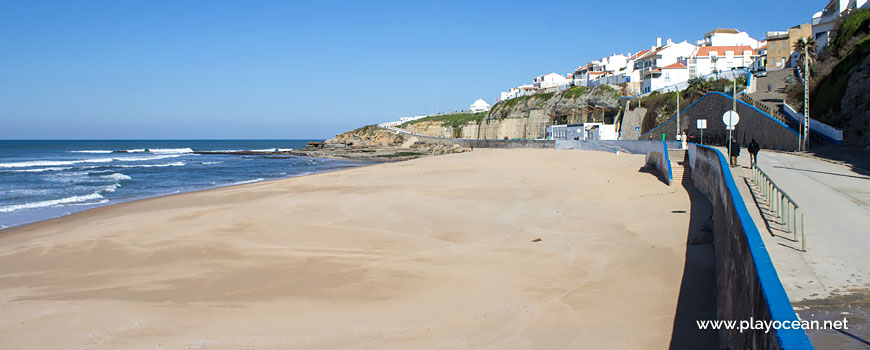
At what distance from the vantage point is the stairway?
18281 mm

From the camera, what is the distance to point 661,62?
66438 millimetres

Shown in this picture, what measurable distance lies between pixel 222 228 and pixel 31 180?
1108 inches

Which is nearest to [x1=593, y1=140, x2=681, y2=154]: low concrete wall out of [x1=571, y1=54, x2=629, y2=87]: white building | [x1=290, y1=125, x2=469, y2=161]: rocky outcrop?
[x1=290, y1=125, x2=469, y2=161]: rocky outcrop

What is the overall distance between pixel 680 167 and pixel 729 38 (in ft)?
202

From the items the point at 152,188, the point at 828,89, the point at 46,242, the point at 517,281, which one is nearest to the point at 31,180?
the point at 152,188

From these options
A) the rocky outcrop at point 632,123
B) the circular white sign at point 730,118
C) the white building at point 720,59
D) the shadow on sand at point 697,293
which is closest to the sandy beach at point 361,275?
the shadow on sand at point 697,293

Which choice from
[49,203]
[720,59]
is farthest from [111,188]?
[720,59]

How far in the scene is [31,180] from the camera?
3453cm

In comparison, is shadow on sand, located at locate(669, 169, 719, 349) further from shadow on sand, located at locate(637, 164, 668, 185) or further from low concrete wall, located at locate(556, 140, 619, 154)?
low concrete wall, located at locate(556, 140, 619, 154)

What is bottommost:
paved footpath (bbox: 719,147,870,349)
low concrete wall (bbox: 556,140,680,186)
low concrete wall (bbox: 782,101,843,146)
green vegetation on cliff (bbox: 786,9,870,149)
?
paved footpath (bbox: 719,147,870,349)

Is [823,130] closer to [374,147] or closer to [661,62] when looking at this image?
[661,62]

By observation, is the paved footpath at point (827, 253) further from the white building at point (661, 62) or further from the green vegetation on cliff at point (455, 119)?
the green vegetation on cliff at point (455, 119)

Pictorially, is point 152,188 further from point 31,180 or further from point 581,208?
point 581,208

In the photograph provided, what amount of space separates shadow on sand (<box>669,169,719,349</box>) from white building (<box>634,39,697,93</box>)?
50712 mm
